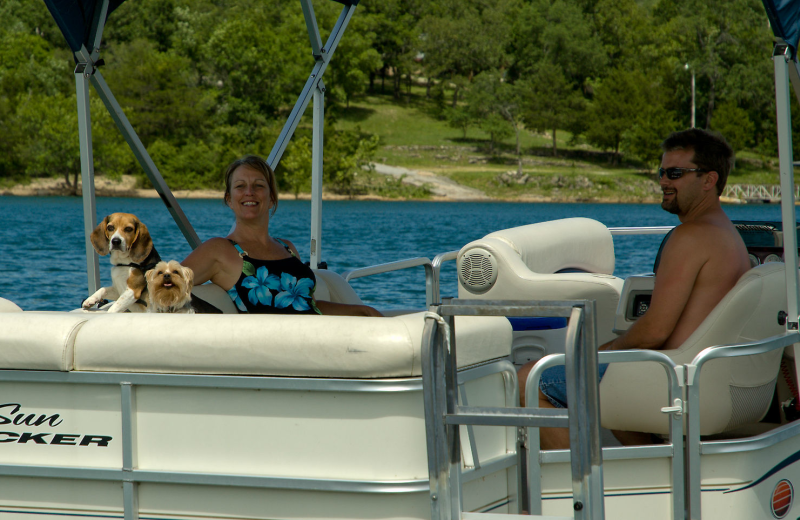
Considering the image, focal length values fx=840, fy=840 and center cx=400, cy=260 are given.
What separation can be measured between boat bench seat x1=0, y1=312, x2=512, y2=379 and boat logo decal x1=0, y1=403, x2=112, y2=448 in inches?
5.3

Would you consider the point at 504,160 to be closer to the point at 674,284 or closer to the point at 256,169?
the point at 256,169

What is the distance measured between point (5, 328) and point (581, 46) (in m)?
85.3

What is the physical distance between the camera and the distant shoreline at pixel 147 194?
5444 cm

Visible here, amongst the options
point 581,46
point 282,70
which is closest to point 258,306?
point 282,70

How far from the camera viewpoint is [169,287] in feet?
10.1

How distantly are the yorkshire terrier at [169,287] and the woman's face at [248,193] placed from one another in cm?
52

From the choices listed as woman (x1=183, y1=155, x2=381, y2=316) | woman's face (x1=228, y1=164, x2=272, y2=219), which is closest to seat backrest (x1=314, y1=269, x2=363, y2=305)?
woman (x1=183, y1=155, x2=381, y2=316)

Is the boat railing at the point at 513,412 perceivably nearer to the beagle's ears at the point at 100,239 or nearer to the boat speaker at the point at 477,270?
the beagle's ears at the point at 100,239

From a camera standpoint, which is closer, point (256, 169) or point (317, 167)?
point (256, 169)

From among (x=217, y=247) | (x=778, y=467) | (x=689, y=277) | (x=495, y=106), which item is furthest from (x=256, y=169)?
(x=495, y=106)

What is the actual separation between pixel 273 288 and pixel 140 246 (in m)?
0.71

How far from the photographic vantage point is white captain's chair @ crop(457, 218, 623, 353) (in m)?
4.52

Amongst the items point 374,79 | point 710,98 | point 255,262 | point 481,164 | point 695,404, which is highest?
point 374,79

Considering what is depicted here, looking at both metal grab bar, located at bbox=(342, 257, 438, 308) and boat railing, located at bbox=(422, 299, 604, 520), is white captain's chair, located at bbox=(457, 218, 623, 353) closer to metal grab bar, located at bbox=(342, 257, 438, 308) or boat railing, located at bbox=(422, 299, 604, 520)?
metal grab bar, located at bbox=(342, 257, 438, 308)
